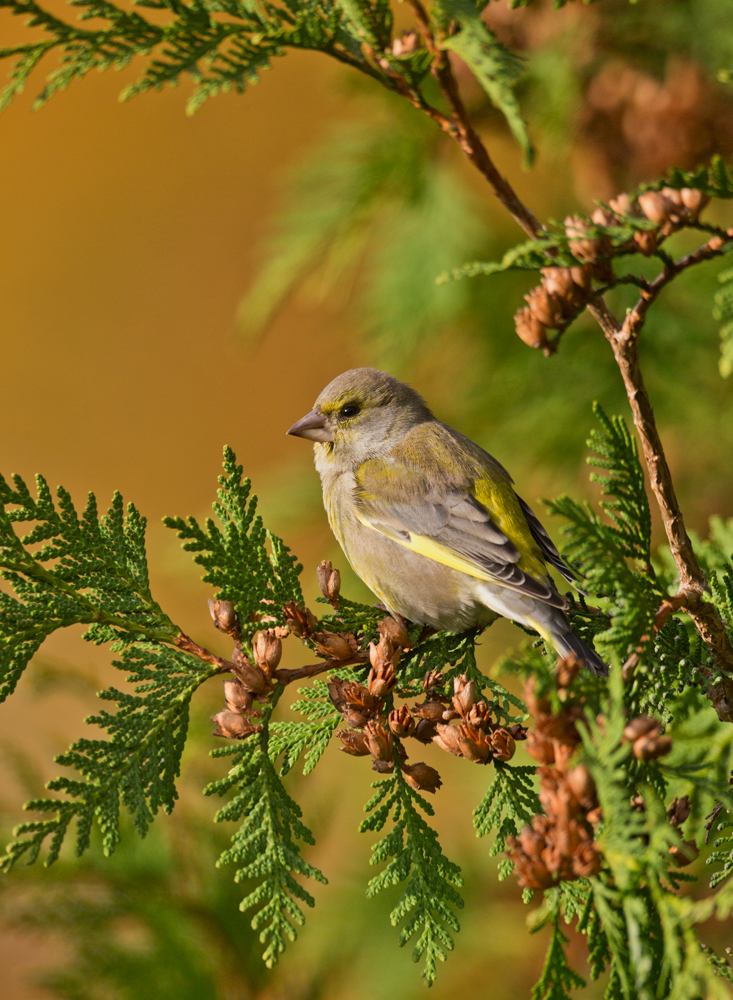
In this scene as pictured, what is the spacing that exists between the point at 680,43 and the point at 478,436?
147 cm

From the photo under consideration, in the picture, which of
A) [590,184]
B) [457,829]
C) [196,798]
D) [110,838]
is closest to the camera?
[110,838]

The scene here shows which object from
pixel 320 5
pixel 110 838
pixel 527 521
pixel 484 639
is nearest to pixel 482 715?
pixel 110 838

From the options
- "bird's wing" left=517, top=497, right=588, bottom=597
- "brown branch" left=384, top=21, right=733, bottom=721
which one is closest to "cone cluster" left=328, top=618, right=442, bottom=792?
"brown branch" left=384, top=21, right=733, bottom=721

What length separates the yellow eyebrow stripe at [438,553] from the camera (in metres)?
1.88

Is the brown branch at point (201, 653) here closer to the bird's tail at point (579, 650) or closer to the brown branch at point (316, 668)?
the brown branch at point (316, 668)

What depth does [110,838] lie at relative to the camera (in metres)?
1.14

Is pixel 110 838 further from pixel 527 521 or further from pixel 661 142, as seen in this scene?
pixel 661 142

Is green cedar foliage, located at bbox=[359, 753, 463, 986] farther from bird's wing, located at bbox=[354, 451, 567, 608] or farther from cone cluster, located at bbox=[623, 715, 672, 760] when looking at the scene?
bird's wing, located at bbox=[354, 451, 567, 608]

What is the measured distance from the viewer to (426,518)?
80.6 inches

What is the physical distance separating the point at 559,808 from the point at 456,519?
3.78ft

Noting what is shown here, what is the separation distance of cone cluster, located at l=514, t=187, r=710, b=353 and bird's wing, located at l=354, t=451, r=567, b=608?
75 cm

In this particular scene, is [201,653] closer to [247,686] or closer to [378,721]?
[247,686]

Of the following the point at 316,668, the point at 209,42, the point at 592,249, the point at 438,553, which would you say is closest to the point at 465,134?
the point at 592,249

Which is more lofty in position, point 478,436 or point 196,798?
point 478,436
